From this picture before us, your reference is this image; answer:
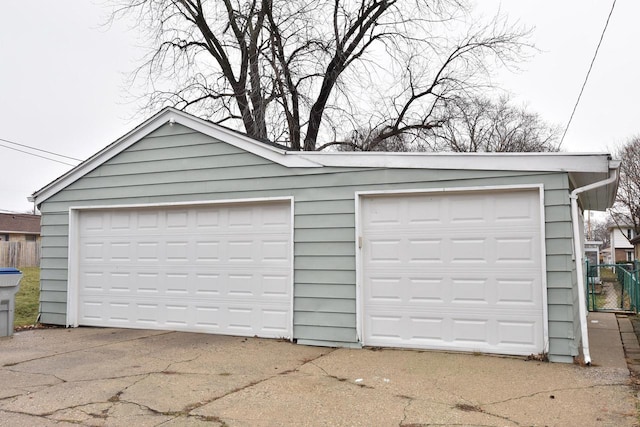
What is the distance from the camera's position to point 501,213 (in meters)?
6.31

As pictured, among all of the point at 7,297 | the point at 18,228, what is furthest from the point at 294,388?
the point at 18,228

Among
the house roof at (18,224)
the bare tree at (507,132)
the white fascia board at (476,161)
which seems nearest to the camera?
the white fascia board at (476,161)

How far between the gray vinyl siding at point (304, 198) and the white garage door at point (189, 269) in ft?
0.93

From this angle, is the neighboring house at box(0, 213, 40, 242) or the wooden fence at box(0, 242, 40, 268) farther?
the neighboring house at box(0, 213, 40, 242)

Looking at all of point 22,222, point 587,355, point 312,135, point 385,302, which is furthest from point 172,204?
point 22,222

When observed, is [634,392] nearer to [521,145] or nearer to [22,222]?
[521,145]

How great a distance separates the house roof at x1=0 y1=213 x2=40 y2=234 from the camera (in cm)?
3412

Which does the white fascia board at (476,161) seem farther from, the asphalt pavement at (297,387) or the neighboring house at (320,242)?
the asphalt pavement at (297,387)

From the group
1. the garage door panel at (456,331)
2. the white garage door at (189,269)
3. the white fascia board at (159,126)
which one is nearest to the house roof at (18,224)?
the white fascia board at (159,126)

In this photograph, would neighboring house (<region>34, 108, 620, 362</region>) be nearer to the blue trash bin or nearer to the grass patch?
the blue trash bin

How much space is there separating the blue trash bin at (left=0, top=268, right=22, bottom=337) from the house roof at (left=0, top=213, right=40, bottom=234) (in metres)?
30.3

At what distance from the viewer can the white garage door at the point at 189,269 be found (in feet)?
24.8

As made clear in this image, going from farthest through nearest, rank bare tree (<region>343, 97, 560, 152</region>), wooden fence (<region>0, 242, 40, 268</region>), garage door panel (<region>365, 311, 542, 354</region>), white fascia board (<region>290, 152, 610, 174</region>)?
bare tree (<region>343, 97, 560, 152</region>)
wooden fence (<region>0, 242, 40, 268</region>)
garage door panel (<region>365, 311, 542, 354</region>)
white fascia board (<region>290, 152, 610, 174</region>)

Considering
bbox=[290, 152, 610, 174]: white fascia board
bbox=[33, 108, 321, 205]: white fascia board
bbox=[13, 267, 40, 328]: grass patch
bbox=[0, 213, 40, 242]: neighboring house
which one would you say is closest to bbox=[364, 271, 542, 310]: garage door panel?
bbox=[290, 152, 610, 174]: white fascia board
